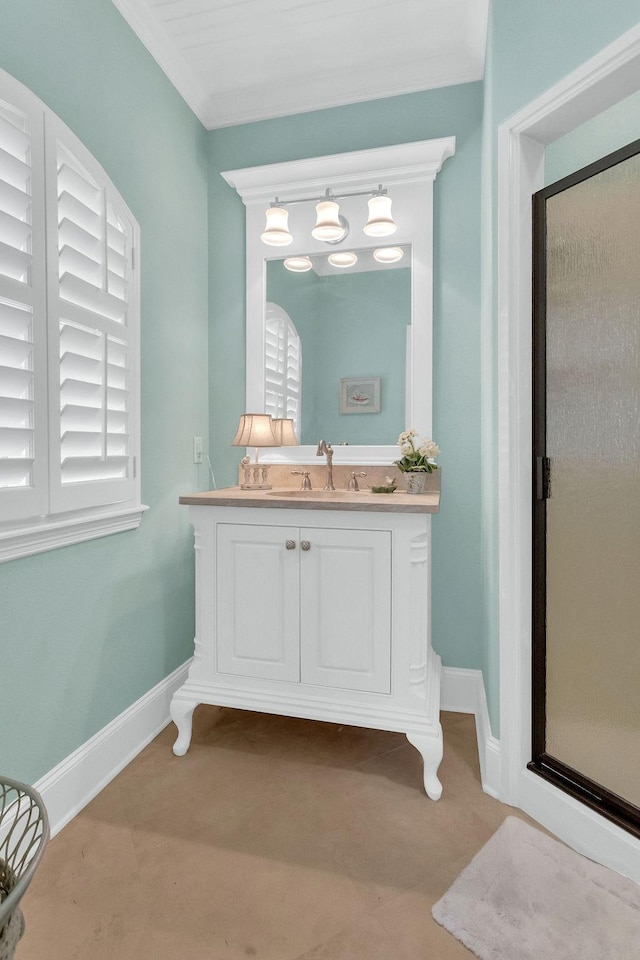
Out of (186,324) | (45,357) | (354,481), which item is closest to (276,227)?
(186,324)

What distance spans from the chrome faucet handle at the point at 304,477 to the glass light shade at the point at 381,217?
1120mm

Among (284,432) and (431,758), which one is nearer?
(431,758)

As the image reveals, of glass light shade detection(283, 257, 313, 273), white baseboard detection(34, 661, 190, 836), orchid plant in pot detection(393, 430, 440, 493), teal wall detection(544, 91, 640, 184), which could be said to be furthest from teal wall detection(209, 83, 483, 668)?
white baseboard detection(34, 661, 190, 836)

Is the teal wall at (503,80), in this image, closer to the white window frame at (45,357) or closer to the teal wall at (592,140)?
the teal wall at (592,140)

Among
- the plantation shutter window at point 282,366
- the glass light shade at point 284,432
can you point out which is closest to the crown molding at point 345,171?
the plantation shutter window at point 282,366

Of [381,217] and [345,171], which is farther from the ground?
[345,171]

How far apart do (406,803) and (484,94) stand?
272cm

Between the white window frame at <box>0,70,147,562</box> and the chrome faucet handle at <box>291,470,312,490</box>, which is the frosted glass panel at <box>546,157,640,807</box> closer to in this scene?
the chrome faucet handle at <box>291,470,312,490</box>

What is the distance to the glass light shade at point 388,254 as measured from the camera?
2.44 meters

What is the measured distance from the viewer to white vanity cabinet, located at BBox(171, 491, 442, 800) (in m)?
1.85

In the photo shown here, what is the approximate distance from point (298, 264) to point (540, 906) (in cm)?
251

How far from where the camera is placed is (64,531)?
167 cm

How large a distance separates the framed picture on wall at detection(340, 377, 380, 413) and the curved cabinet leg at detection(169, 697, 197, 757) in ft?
4.60

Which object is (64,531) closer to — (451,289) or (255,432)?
(255,432)
